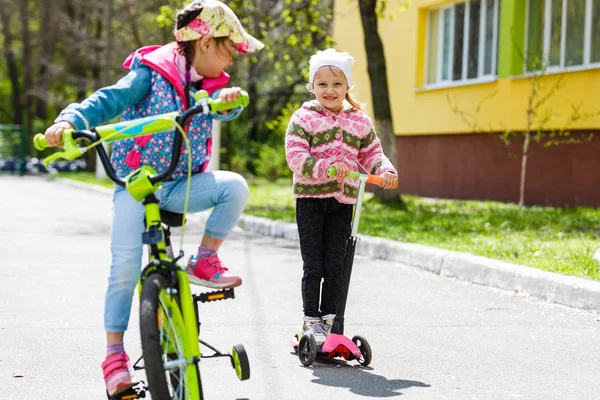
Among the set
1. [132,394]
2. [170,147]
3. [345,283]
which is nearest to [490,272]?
[345,283]

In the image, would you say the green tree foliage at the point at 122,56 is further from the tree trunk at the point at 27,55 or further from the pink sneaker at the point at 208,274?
the pink sneaker at the point at 208,274

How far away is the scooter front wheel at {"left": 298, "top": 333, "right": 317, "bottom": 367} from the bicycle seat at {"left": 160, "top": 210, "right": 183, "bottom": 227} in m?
1.29

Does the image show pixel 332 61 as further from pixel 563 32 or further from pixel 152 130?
pixel 563 32

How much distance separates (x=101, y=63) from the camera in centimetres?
3341

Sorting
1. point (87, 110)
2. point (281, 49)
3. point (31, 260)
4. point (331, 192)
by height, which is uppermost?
point (281, 49)

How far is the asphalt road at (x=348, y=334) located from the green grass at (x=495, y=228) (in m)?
0.73

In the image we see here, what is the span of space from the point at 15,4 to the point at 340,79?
3894 cm

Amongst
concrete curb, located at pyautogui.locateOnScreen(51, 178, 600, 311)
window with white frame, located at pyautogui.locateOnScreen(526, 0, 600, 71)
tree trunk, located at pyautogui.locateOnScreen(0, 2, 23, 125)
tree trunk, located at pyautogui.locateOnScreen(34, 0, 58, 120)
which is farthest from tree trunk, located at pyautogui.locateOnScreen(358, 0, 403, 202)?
tree trunk, located at pyautogui.locateOnScreen(0, 2, 23, 125)

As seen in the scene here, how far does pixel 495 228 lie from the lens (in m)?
11.7

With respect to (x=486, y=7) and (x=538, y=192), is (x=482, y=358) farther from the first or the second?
(x=486, y=7)

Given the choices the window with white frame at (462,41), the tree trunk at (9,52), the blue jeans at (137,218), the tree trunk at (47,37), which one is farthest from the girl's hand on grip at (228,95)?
the tree trunk at (9,52)

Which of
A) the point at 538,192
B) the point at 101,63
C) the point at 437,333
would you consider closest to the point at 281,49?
the point at 101,63

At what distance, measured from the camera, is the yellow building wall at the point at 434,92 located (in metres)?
15.3

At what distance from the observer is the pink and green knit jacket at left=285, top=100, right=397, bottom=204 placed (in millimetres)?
5125
